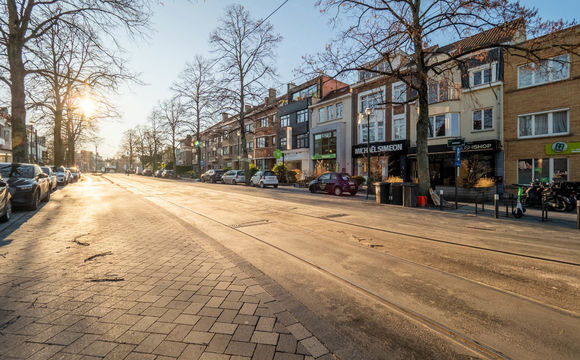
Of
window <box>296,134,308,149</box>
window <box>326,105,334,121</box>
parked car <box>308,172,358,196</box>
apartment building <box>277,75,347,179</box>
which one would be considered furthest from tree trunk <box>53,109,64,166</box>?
window <box>326,105,334,121</box>

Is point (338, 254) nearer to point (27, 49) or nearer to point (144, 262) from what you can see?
point (144, 262)

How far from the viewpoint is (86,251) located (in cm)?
481

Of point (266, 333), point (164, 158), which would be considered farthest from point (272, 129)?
point (164, 158)

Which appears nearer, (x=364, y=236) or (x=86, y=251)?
(x=86, y=251)

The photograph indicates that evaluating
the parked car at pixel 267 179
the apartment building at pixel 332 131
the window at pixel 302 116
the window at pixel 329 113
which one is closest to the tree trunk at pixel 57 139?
the parked car at pixel 267 179

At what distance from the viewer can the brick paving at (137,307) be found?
84.4 inches

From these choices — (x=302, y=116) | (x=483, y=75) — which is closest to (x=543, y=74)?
(x=483, y=75)

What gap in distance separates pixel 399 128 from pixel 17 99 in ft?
84.5

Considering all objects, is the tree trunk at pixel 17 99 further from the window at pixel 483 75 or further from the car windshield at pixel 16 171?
the window at pixel 483 75

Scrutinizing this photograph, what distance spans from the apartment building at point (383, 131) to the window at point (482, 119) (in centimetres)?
493

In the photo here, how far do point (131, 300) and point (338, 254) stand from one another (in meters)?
3.19

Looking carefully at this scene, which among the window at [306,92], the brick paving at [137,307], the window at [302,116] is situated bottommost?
the brick paving at [137,307]

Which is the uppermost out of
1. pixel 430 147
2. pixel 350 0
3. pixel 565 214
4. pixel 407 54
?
pixel 350 0

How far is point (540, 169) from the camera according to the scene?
16.2 meters
